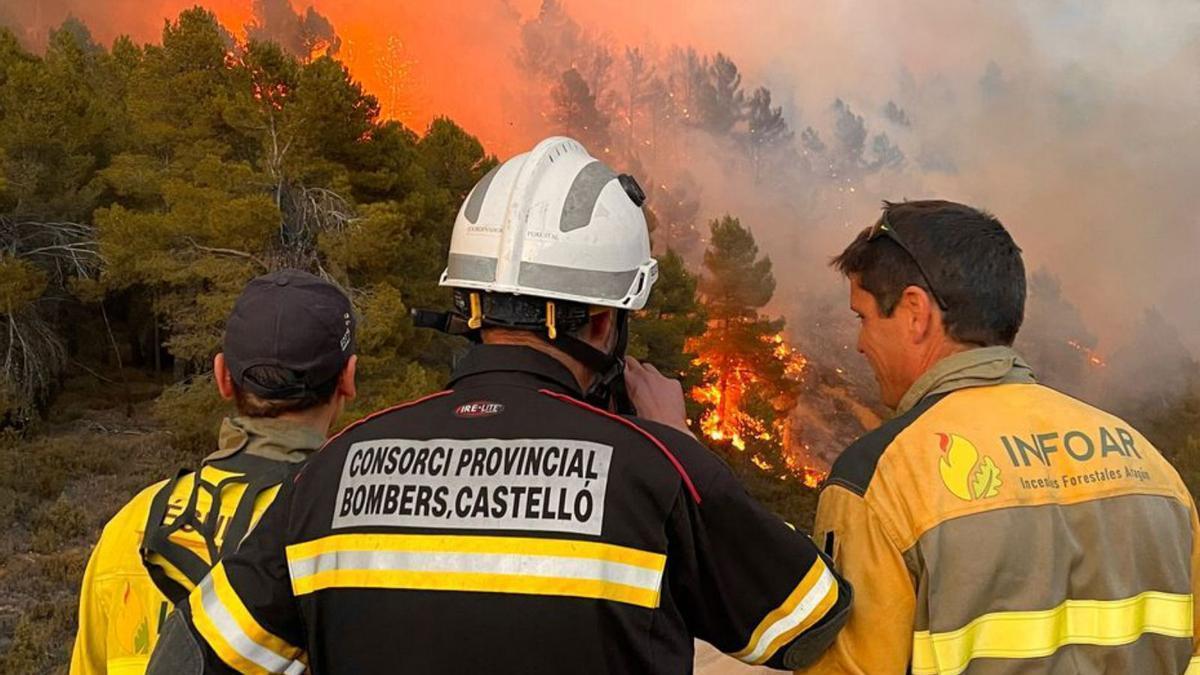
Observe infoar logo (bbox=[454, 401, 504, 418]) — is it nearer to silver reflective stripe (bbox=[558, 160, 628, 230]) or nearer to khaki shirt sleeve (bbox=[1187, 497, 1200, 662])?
silver reflective stripe (bbox=[558, 160, 628, 230])

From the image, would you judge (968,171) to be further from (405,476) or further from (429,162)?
(405,476)

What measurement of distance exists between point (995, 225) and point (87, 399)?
24.1 m

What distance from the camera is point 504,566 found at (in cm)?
139

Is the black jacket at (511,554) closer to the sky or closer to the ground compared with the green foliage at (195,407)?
closer to the sky

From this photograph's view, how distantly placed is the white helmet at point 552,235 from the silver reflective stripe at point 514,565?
0.56 m

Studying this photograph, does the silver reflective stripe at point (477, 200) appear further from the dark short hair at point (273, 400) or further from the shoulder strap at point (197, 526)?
the shoulder strap at point (197, 526)

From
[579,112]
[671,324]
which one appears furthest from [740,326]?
[579,112]

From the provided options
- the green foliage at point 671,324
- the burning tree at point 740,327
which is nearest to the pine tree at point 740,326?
the burning tree at point 740,327

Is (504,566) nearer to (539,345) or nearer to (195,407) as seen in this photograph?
(539,345)

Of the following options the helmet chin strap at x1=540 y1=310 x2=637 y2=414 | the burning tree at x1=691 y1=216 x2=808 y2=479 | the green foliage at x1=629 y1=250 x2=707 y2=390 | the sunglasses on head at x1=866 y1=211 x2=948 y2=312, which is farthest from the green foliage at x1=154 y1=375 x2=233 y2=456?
the burning tree at x1=691 y1=216 x2=808 y2=479

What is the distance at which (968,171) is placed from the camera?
72188mm

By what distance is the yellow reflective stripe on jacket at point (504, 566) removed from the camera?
1378 millimetres

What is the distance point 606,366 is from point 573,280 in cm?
19

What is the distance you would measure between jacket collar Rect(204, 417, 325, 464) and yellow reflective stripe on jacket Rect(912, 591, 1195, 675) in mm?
1438
